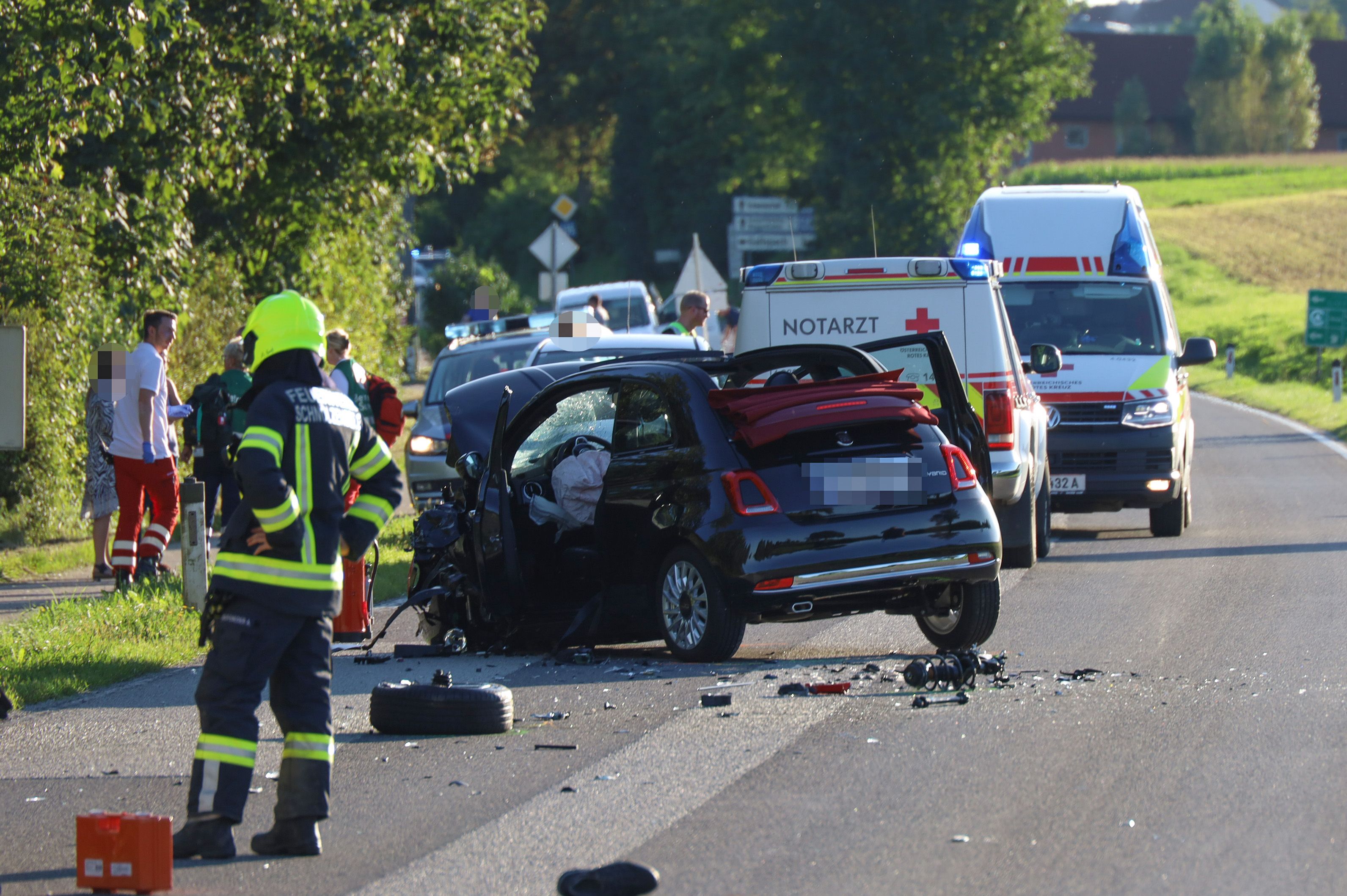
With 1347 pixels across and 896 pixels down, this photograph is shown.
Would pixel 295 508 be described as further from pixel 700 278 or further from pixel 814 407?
pixel 700 278

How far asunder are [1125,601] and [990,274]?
7.79ft

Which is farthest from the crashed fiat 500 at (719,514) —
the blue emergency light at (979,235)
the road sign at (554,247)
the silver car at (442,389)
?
the road sign at (554,247)

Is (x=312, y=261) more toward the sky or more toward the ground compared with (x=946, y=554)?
more toward the sky

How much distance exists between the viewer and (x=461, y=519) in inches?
379

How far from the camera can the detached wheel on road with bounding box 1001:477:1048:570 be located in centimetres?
1216

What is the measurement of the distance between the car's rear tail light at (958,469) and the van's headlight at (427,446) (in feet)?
27.9

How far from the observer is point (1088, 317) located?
15.0 metres

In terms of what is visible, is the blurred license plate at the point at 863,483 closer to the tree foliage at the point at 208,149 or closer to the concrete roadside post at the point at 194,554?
the concrete roadside post at the point at 194,554

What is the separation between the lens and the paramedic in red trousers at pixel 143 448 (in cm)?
1199

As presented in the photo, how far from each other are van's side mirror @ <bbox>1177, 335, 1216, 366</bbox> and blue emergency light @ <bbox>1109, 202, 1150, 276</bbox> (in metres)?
1.09

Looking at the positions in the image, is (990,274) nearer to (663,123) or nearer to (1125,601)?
(1125,601)

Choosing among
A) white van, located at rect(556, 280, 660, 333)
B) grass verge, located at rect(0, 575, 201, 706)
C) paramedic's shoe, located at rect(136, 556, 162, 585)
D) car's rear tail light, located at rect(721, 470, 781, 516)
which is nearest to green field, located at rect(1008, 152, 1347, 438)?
white van, located at rect(556, 280, 660, 333)

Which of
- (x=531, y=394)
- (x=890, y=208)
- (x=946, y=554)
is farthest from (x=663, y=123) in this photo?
(x=946, y=554)

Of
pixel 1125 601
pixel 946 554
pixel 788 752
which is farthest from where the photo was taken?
pixel 1125 601
